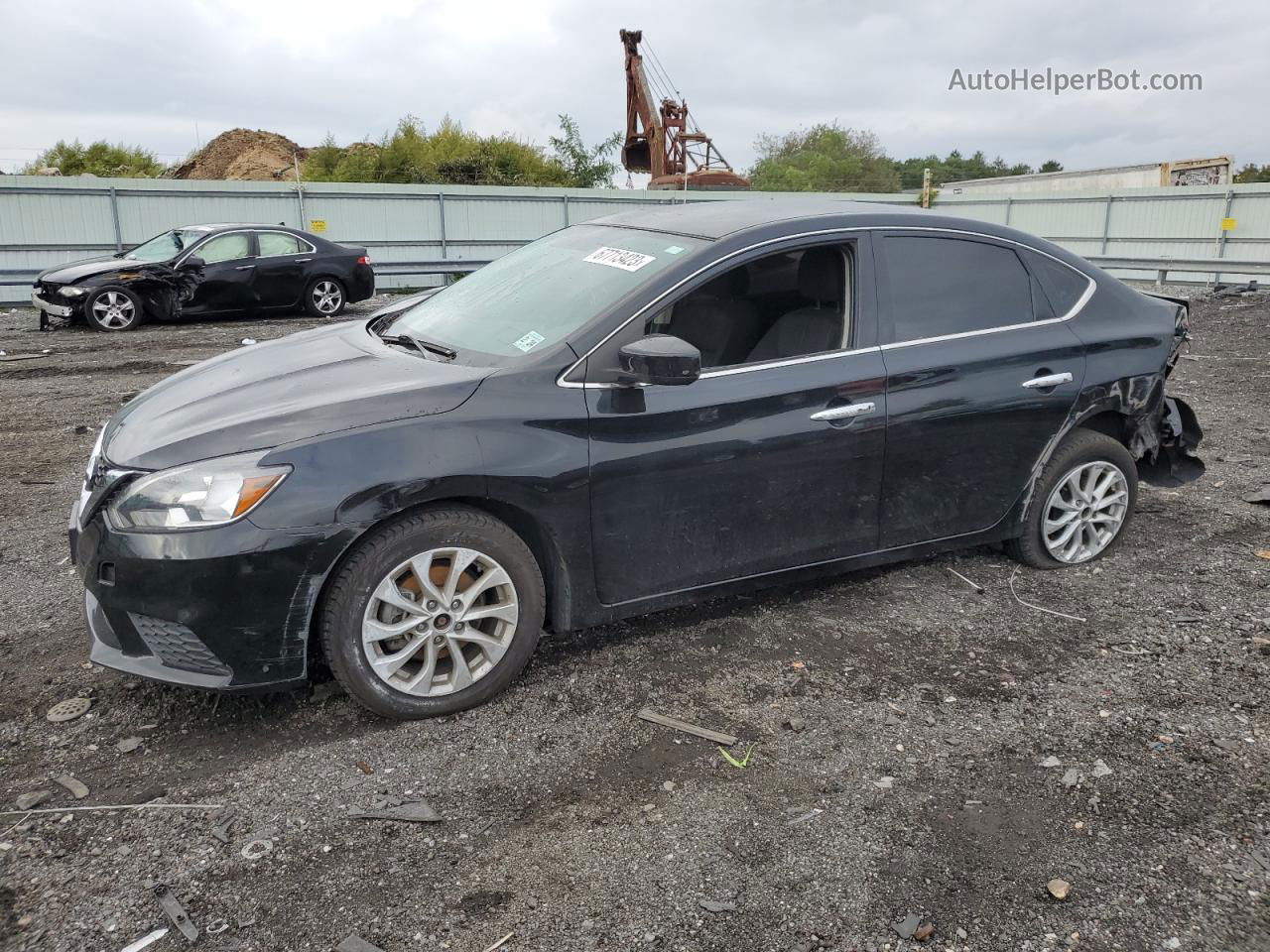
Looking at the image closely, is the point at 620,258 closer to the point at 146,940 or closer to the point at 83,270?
the point at 146,940

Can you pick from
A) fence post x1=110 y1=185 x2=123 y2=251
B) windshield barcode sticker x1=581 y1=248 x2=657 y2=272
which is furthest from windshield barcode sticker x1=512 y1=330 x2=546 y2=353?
fence post x1=110 y1=185 x2=123 y2=251

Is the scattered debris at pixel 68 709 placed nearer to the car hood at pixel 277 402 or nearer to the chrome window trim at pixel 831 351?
the car hood at pixel 277 402

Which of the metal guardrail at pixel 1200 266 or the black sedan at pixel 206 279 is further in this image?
the metal guardrail at pixel 1200 266

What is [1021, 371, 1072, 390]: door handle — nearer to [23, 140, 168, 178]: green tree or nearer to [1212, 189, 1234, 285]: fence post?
[1212, 189, 1234, 285]: fence post

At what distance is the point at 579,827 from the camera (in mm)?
2838

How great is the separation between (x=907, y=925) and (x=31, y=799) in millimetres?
2491

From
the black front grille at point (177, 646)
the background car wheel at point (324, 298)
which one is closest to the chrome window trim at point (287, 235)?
the background car wheel at point (324, 298)

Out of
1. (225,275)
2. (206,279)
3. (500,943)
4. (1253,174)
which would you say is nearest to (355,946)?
(500,943)

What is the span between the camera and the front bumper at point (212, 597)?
2.98 metres

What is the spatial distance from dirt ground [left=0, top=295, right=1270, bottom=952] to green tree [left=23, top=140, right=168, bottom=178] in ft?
123

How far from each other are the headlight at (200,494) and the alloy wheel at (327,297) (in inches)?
519

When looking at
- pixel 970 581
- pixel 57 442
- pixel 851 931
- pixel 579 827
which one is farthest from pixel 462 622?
pixel 57 442

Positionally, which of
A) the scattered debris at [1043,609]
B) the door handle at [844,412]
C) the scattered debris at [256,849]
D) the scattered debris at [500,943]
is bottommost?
the scattered debris at [500,943]

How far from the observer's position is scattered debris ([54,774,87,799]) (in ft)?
9.68
